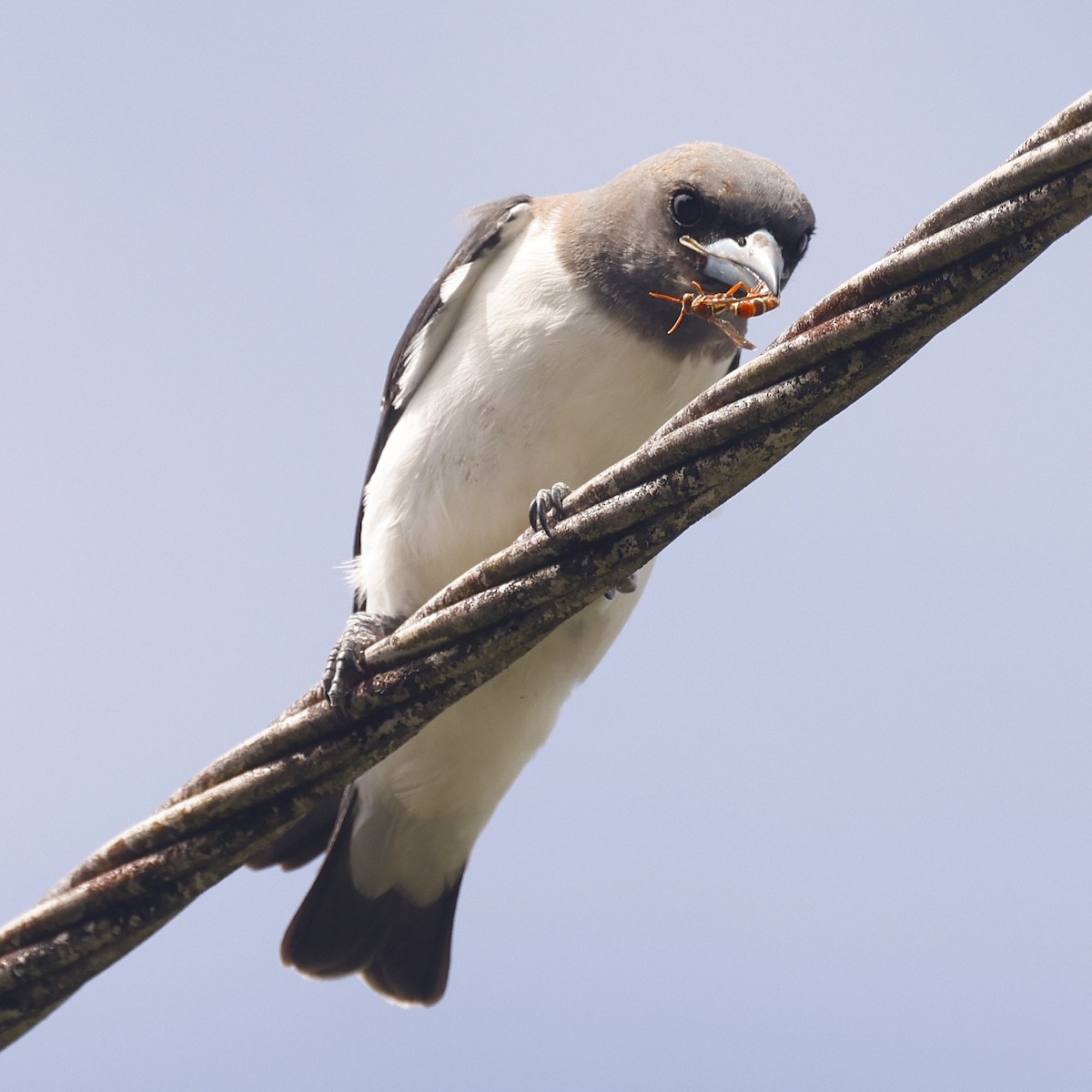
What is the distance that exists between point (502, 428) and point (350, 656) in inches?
52.2

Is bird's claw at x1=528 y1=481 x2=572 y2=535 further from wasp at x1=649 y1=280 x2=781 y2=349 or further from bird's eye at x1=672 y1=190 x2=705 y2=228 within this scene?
bird's eye at x1=672 y1=190 x2=705 y2=228

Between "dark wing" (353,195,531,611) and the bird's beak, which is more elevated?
"dark wing" (353,195,531,611)

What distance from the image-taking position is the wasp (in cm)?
411

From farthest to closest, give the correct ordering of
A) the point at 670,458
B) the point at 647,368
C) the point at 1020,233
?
1. the point at 647,368
2. the point at 670,458
3. the point at 1020,233

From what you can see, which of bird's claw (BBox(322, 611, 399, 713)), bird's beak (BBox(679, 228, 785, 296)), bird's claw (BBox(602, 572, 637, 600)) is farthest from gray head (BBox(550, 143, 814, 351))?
bird's claw (BBox(322, 611, 399, 713))

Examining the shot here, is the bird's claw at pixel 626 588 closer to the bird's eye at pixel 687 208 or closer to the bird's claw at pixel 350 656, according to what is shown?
the bird's claw at pixel 350 656

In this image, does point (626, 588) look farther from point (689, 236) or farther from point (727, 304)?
point (689, 236)

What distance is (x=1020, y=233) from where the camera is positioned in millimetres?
2293

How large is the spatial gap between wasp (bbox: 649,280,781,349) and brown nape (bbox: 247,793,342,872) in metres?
1.94

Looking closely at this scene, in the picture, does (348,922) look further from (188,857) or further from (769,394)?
(769,394)

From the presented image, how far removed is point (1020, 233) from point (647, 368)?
6.70 ft

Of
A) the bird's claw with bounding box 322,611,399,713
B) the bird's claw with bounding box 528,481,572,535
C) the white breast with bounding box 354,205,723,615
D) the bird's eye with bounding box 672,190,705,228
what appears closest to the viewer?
the bird's claw with bounding box 322,611,399,713

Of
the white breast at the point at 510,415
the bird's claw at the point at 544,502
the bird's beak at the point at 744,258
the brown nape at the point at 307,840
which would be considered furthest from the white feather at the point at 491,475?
the bird's claw at the point at 544,502

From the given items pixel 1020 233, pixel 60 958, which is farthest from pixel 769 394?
pixel 60 958
